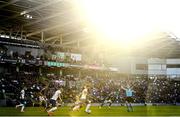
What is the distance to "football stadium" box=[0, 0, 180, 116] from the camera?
1725 inches

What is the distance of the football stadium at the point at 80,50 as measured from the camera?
43812mm

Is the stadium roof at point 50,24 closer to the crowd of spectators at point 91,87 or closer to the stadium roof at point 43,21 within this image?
the stadium roof at point 43,21

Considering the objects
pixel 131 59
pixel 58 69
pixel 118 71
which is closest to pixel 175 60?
pixel 131 59

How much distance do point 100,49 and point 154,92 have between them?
13739 millimetres

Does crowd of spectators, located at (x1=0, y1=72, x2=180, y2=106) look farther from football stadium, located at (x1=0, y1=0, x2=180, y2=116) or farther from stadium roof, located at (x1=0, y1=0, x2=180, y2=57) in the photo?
stadium roof, located at (x1=0, y1=0, x2=180, y2=57)

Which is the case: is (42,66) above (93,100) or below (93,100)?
above

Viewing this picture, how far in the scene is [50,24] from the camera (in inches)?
2125

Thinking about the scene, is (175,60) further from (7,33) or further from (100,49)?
(7,33)

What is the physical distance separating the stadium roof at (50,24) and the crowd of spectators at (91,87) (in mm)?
6918

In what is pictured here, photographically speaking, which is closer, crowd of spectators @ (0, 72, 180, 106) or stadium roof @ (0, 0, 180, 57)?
crowd of spectators @ (0, 72, 180, 106)

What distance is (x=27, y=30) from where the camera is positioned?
189 ft

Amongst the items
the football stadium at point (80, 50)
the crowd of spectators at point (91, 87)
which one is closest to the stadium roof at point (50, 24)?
the football stadium at point (80, 50)

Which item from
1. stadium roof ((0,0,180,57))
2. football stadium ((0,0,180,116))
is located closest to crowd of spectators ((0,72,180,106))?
football stadium ((0,0,180,116))

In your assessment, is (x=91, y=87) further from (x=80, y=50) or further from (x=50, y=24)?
(x=80, y=50)
